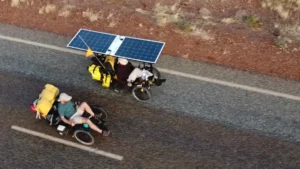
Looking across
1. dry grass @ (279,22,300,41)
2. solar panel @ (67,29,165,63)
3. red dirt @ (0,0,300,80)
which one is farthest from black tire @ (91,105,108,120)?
dry grass @ (279,22,300,41)

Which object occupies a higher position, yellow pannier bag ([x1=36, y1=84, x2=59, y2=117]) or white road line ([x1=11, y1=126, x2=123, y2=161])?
yellow pannier bag ([x1=36, y1=84, x2=59, y2=117])

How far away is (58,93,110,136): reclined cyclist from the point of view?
9406 millimetres

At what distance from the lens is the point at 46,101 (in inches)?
372

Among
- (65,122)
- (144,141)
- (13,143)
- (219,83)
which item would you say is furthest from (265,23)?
(13,143)

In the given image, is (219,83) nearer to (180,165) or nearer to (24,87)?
(180,165)

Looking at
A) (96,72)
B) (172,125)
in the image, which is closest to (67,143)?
(96,72)

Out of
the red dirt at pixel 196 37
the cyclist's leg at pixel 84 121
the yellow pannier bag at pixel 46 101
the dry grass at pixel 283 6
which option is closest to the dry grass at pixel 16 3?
the red dirt at pixel 196 37

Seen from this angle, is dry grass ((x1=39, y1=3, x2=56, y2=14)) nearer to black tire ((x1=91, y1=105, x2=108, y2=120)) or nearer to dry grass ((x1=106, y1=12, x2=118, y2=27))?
dry grass ((x1=106, y1=12, x2=118, y2=27))

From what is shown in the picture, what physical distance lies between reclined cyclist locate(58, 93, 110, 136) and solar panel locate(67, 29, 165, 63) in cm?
172

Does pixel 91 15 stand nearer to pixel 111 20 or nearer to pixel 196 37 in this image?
pixel 111 20

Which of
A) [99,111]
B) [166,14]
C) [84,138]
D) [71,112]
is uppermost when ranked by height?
[71,112]

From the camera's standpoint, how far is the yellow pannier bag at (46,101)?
30.8 feet

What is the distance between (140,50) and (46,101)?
2934 mm

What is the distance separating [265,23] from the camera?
1351 cm
